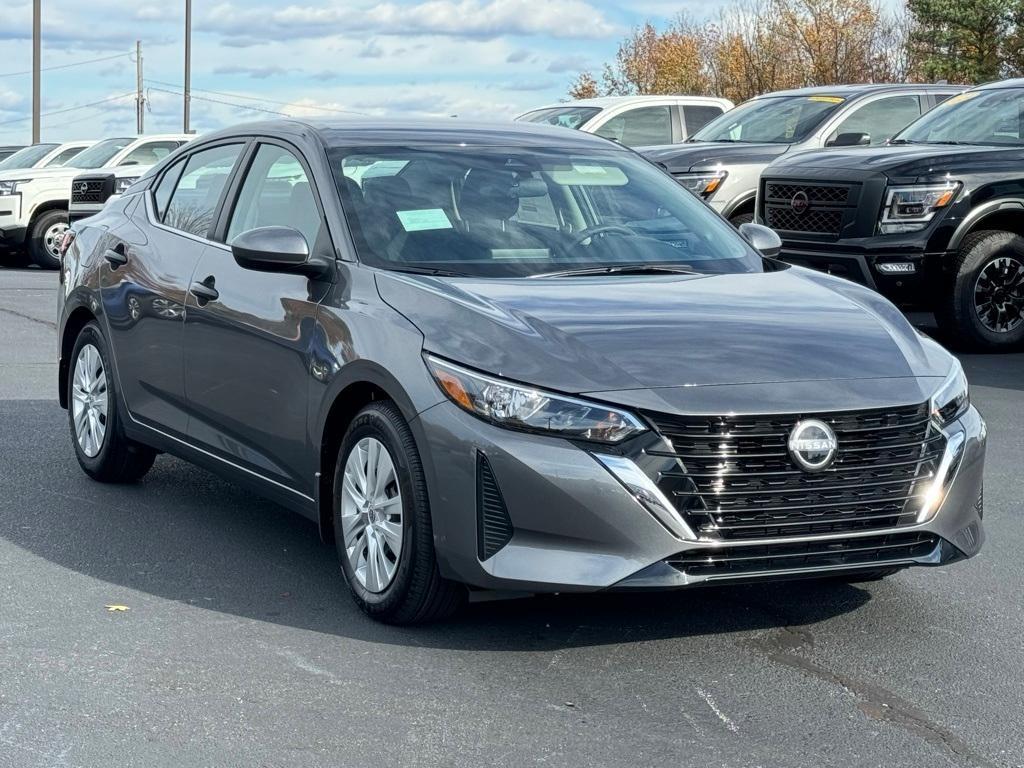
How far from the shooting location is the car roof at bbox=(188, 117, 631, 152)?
6125mm

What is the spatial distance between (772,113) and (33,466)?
1010cm

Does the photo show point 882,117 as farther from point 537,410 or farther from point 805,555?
point 537,410

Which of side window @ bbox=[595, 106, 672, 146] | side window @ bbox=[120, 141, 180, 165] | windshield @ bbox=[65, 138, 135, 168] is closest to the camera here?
side window @ bbox=[595, 106, 672, 146]

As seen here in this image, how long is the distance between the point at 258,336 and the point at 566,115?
13535 mm

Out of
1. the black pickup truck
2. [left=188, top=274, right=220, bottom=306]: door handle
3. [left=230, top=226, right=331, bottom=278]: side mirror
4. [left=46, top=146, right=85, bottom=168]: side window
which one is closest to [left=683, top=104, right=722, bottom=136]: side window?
the black pickup truck

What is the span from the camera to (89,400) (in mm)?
7352

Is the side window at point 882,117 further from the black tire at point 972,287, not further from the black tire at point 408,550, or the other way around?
the black tire at point 408,550

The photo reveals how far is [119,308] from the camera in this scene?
693cm

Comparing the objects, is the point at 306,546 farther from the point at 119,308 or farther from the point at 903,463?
the point at 903,463

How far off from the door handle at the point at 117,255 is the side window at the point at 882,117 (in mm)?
9735

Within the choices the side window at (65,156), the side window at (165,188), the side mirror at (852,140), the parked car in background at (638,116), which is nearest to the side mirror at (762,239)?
the side window at (165,188)

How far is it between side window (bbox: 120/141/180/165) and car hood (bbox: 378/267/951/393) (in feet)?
63.7

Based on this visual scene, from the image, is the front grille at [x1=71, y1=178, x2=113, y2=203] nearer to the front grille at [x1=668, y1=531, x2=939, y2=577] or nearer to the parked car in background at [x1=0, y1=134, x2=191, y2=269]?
the parked car in background at [x1=0, y1=134, x2=191, y2=269]

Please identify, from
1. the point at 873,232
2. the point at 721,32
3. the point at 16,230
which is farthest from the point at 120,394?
the point at 721,32
